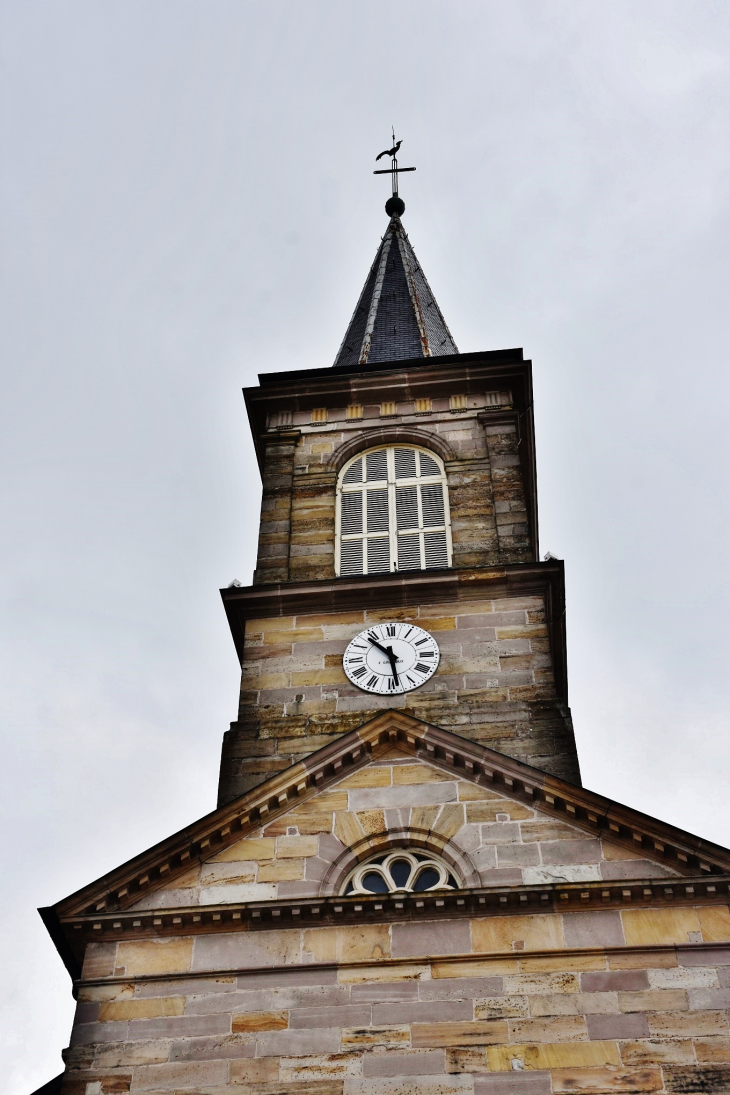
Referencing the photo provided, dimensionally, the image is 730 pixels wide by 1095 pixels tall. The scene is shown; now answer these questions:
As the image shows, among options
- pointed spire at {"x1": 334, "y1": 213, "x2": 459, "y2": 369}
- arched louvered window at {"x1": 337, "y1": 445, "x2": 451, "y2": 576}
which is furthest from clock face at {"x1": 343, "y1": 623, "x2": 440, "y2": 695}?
pointed spire at {"x1": 334, "y1": 213, "x2": 459, "y2": 369}

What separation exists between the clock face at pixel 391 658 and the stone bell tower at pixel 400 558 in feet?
0.47

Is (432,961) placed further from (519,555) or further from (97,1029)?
(519,555)

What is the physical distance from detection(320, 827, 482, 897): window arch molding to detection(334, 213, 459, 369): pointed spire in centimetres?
1150

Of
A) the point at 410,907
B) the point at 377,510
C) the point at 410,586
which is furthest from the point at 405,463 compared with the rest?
the point at 410,907

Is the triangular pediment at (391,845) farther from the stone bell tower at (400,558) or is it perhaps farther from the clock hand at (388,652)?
the clock hand at (388,652)

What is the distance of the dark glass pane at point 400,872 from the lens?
706 inches

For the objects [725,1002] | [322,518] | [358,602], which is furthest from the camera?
[322,518]

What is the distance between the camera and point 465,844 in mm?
18078

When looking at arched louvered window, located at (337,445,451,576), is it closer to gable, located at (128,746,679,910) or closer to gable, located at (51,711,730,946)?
gable, located at (51,711,730,946)

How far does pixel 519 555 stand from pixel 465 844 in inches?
265

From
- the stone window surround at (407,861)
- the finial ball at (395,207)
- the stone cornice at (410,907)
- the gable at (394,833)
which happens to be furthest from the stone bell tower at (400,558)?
the finial ball at (395,207)

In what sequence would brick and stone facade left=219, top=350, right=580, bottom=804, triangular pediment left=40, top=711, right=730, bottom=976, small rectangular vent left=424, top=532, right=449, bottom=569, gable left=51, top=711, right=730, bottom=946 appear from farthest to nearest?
small rectangular vent left=424, top=532, right=449, bottom=569 < brick and stone facade left=219, top=350, right=580, bottom=804 < gable left=51, top=711, right=730, bottom=946 < triangular pediment left=40, top=711, right=730, bottom=976

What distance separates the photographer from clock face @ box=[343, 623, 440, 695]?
21875 millimetres

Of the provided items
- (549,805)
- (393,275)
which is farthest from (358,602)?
(393,275)
